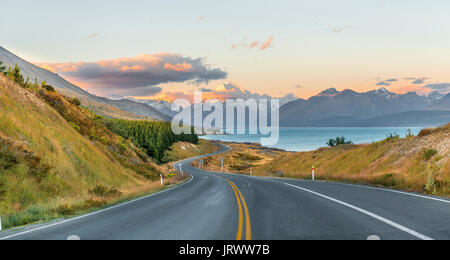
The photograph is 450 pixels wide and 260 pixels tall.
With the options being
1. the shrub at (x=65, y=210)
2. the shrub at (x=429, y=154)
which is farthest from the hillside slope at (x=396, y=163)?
the shrub at (x=65, y=210)

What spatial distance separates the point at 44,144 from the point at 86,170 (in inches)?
155

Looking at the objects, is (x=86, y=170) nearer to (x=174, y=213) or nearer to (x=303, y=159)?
(x=174, y=213)

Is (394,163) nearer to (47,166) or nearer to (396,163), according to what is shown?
(396,163)

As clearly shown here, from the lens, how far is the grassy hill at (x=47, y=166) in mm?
13797

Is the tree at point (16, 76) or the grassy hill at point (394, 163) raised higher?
the tree at point (16, 76)

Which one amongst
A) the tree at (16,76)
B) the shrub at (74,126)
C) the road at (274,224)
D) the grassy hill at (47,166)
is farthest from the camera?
the shrub at (74,126)

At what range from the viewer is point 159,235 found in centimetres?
786

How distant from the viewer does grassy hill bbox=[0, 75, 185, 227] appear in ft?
45.3

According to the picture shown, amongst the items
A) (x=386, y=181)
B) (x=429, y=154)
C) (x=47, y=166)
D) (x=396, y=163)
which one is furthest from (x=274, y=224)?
(x=396, y=163)

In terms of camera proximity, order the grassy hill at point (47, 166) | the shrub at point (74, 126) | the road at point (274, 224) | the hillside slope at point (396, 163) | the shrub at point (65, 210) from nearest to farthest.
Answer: the road at point (274, 224), the shrub at point (65, 210), the grassy hill at point (47, 166), the hillside slope at point (396, 163), the shrub at point (74, 126)

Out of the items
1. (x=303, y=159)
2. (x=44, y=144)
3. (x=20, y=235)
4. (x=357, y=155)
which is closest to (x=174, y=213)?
(x=20, y=235)

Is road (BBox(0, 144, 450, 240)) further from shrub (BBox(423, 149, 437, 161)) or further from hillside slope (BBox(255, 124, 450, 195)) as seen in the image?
shrub (BBox(423, 149, 437, 161))

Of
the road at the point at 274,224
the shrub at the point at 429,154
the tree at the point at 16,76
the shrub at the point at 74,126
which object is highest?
the tree at the point at 16,76

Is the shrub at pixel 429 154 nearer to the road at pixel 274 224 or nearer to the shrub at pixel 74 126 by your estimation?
the road at pixel 274 224
